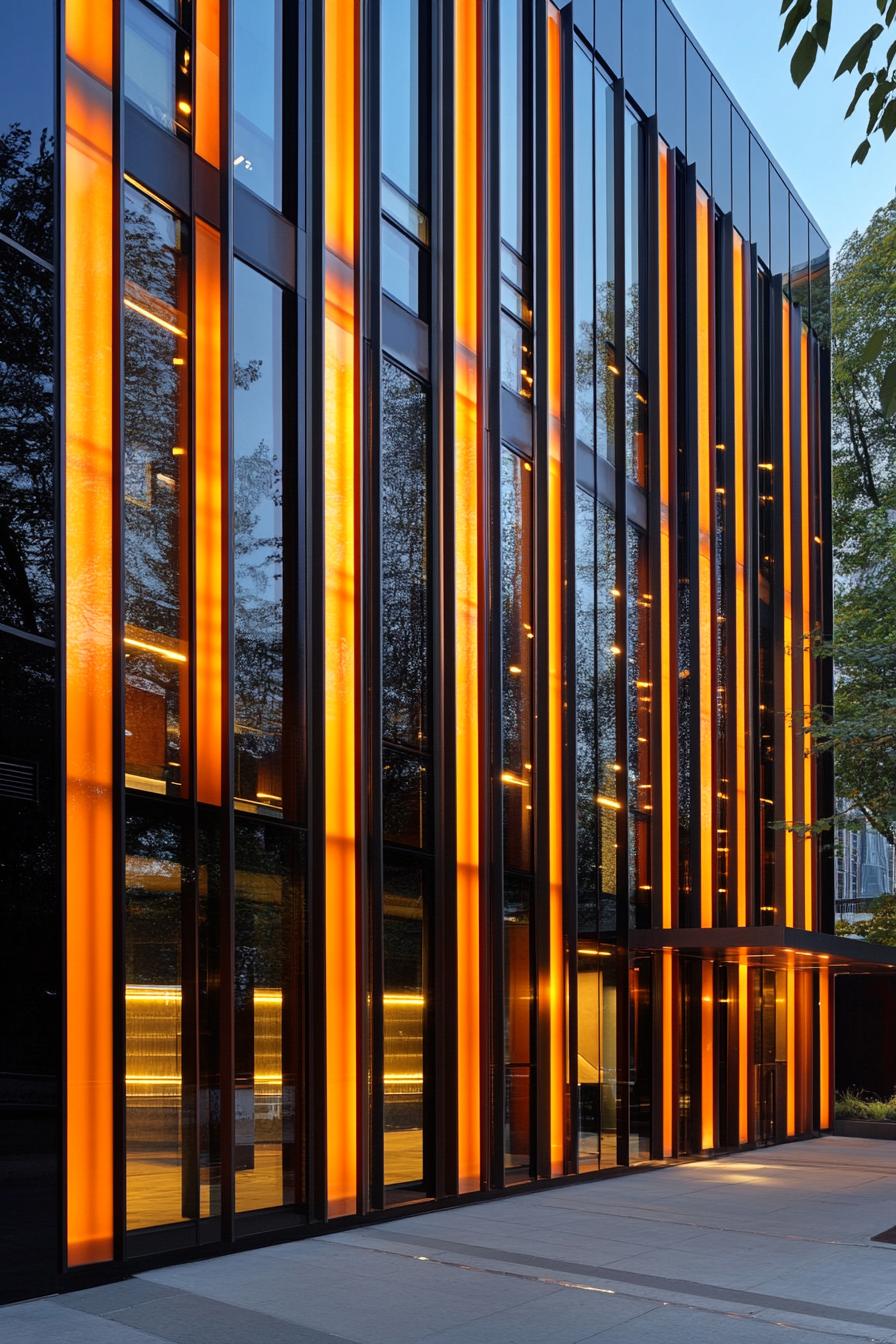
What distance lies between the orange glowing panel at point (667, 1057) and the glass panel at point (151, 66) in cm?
1316

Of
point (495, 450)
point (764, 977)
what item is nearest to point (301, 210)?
point (495, 450)

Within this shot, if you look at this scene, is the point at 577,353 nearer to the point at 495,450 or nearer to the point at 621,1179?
the point at 495,450

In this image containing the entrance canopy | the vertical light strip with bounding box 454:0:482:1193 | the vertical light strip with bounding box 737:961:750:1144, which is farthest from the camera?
the vertical light strip with bounding box 737:961:750:1144

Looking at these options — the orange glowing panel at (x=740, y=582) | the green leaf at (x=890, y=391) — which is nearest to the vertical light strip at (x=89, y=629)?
the green leaf at (x=890, y=391)

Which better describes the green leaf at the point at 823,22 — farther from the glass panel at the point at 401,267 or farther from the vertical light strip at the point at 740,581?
the vertical light strip at the point at 740,581

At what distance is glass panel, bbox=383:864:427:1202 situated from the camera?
47.3 feet

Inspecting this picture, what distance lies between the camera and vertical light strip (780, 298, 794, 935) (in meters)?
26.6

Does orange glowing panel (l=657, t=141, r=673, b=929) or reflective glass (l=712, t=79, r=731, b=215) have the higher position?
reflective glass (l=712, t=79, r=731, b=215)

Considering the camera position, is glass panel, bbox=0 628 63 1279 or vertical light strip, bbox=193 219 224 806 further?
vertical light strip, bbox=193 219 224 806

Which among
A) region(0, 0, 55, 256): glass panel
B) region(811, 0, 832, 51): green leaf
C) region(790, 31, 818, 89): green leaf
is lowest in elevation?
region(790, 31, 818, 89): green leaf

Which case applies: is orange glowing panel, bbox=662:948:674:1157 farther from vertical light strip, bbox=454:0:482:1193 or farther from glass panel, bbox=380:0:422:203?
glass panel, bbox=380:0:422:203

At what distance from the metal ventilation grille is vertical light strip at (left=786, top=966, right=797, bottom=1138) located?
18.9 metres

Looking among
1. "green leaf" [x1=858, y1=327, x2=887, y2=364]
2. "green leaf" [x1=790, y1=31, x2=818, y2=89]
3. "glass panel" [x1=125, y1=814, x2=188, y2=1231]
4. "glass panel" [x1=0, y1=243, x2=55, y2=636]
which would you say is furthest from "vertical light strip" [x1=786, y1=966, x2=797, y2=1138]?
"green leaf" [x1=790, y1=31, x2=818, y2=89]

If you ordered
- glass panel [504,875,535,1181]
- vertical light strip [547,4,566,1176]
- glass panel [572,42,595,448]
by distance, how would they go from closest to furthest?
glass panel [504,875,535,1181] < vertical light strip [547,4,566,1176] < glass panel [572,42,595,448]
